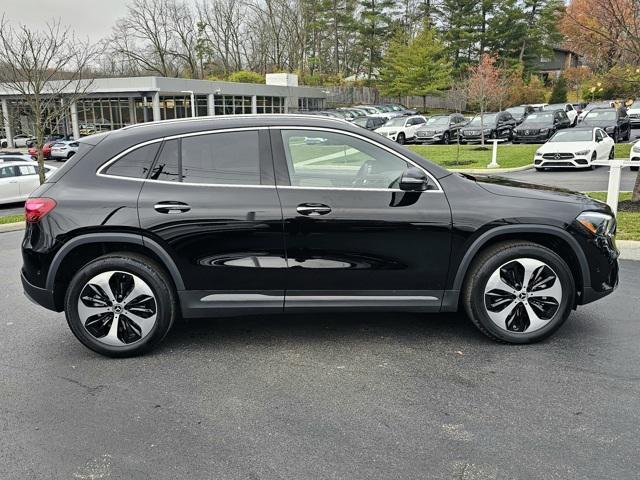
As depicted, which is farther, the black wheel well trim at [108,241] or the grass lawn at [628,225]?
the grass lawn at [628,225]

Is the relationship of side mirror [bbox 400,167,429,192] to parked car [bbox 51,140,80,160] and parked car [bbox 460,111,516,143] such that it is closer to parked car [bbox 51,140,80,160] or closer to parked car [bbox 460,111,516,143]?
parked car [bbox 460,111,516,143]

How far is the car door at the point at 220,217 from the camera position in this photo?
4.11m

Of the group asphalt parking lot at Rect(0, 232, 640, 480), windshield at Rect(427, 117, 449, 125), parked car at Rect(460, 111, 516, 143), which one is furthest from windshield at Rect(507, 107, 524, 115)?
asphalt parking lot at Rect(0, 232, 640, 480)

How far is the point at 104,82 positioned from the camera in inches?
1647

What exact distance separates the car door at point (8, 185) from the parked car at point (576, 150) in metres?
16.8

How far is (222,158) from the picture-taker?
4234 millimetres

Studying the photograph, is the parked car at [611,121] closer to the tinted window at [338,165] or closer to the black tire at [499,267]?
the black tire at [499,267]

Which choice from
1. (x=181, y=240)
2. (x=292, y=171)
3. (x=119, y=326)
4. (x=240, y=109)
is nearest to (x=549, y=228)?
(x=292, y=171)

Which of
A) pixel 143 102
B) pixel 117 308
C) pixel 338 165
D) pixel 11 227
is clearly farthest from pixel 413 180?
pixel 143 102

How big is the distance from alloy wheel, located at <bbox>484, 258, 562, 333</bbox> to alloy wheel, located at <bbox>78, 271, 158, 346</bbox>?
8.40 ft

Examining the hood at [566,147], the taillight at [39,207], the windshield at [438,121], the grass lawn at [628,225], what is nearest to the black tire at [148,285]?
the taillight at [39,207]

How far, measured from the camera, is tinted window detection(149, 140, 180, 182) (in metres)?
4.20

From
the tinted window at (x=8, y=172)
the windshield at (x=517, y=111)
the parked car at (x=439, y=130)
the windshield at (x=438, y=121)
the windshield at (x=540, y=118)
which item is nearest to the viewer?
the tinted window at (x=8, y=172)

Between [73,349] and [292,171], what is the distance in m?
2.27
